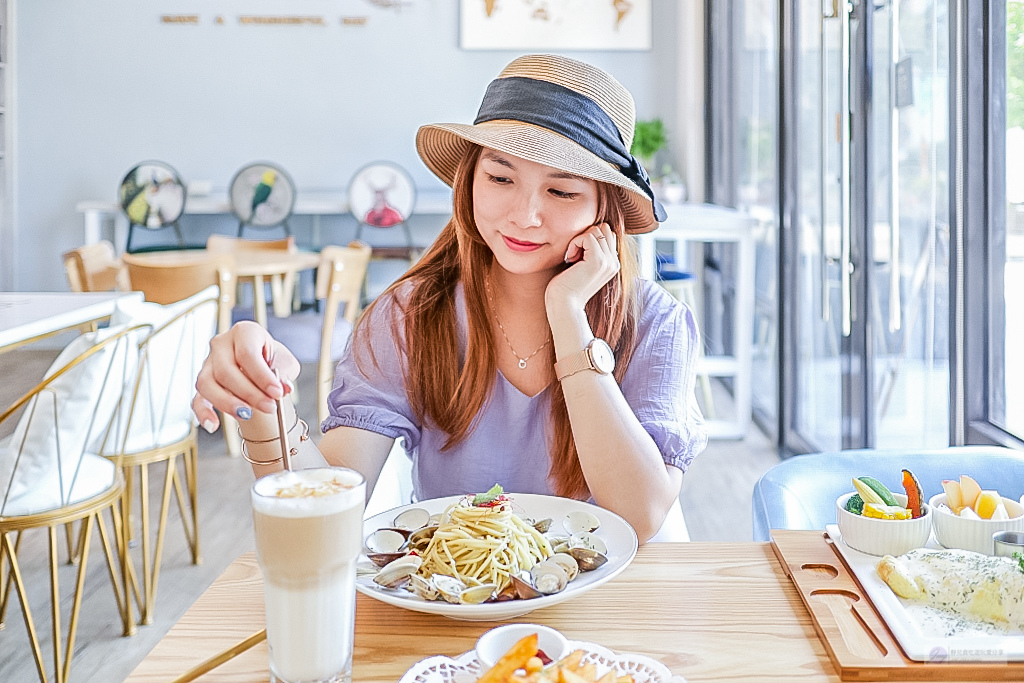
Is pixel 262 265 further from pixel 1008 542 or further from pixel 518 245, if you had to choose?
pixel 1008 542

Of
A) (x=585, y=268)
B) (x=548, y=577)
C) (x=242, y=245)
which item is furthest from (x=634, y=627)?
(x=242, y=245)

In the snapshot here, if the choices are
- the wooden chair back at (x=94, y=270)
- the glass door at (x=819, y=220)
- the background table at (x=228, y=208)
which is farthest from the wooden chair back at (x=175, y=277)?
the glass door at (x=819, y=220)

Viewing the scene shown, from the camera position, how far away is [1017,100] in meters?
1.89

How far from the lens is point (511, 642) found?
74 centimetres

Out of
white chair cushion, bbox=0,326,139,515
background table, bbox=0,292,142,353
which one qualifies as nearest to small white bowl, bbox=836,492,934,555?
white chair cushion, bbox=0,326,139,515

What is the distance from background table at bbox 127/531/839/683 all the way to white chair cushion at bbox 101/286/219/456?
62.1 inches

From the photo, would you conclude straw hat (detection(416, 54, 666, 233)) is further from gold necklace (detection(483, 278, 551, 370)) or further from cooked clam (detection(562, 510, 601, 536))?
cooked clam (detection(562, 510, 601, 536))

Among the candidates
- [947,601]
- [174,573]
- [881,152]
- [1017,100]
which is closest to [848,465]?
[947,601]

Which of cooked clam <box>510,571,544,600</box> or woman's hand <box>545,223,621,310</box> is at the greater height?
woman's hand <box>545,223,621,310</box>

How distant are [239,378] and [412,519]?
244 millimetres

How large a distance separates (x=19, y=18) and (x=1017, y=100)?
6.21 m

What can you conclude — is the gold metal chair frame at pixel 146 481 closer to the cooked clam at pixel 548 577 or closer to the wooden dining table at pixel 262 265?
the wooden dining table at pixel 262 265

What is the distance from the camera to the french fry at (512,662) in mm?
648

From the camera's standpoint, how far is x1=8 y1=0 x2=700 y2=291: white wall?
611 cm
